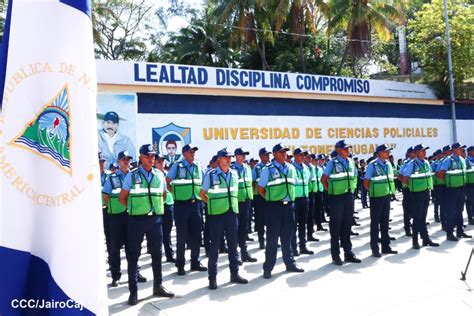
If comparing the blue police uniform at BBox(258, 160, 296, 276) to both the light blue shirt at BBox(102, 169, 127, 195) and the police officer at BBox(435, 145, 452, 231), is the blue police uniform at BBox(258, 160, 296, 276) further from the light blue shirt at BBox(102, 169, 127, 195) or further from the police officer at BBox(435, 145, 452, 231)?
the police officer at BBox(435, 145, 452, 231)

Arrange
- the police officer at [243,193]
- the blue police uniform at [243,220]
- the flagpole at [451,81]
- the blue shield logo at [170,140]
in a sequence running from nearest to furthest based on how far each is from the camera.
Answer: the blue police uniform at [243,220]
the police officer at [243,193]
the blue shield logo at [170,140]
the flagpole at [451,81]

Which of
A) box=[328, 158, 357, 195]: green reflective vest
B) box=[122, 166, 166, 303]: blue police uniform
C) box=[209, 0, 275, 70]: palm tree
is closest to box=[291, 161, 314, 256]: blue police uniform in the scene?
box=[328, 158, 357, 195]: green reflective vest

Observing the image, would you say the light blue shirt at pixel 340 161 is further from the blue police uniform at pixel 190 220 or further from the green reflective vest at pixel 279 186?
the blue police uniform at pixel 190 220

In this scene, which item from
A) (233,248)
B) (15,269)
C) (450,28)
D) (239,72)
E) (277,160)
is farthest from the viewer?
(450,28)

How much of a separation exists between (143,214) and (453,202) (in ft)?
21.3

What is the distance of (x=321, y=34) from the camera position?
1182 inches

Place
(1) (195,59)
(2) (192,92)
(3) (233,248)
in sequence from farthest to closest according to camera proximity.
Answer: (1) (195,59) < (2) (192,92) < (3) (233,248)

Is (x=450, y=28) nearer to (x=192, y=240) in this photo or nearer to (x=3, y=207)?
(x=192, y=240)

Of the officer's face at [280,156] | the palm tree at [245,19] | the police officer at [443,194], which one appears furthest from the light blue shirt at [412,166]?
the palm tree at [245,19]

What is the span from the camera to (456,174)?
9531 millimetres

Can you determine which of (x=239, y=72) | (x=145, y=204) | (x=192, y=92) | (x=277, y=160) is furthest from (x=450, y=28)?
(x=145, y=204)

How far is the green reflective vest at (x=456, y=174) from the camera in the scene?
955 centimetres

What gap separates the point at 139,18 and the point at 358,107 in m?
17.6

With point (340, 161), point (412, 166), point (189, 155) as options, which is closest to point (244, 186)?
point (189, 155)
